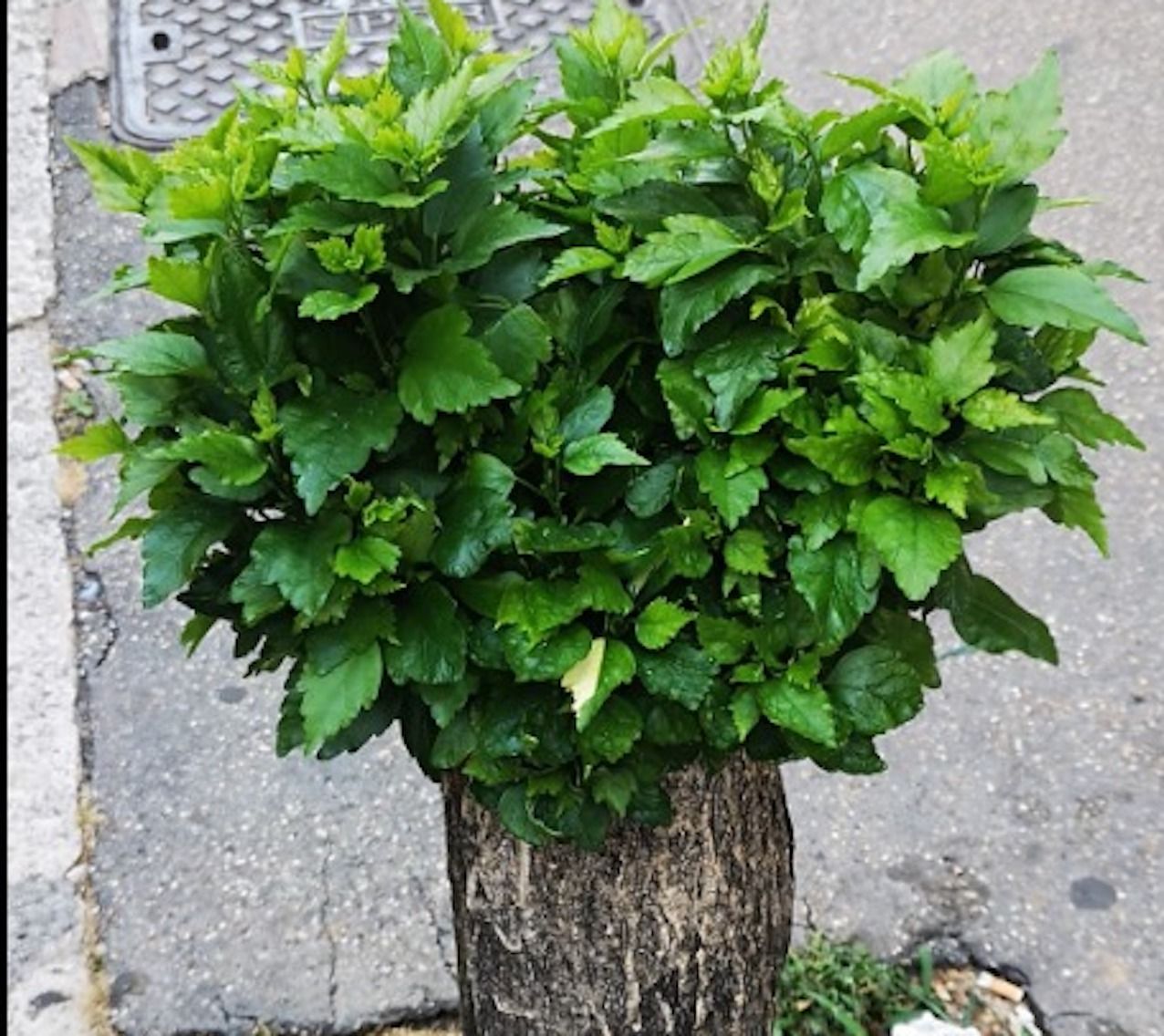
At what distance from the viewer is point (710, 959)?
2.16 m

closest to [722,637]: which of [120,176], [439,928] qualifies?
[120,176]

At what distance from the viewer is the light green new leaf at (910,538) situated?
5.05 feet

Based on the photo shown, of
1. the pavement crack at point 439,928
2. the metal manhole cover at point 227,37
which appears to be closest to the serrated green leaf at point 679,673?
the pavement crack at point 439,928

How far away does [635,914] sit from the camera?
6.81ft

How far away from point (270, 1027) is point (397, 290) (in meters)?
1.76

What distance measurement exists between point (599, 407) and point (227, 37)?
12.8 feet

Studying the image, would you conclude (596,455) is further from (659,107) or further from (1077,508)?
(1077,508)

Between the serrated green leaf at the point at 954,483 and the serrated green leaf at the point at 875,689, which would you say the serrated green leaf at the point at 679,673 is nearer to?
the serrated green leaf at the point at 875,689

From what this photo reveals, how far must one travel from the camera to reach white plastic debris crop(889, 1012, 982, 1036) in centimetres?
278

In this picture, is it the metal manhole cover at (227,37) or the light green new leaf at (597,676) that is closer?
the light green new leaf at (597,676)

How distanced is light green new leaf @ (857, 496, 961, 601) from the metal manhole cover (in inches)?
143

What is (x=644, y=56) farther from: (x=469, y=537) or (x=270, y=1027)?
(x=270, y=1027)

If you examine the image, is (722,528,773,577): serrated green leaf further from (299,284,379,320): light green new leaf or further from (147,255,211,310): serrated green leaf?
(147,255,211,310): serrated green leaf

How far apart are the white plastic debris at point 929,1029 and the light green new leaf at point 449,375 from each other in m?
1.62
